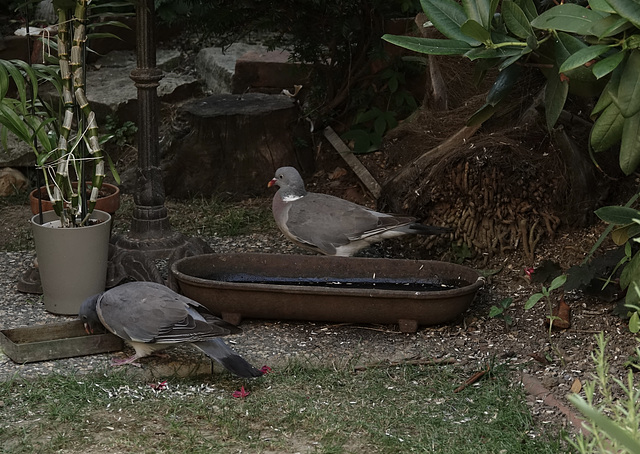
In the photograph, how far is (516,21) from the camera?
9.39ft

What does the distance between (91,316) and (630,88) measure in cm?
248

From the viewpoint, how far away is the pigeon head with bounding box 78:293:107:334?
3906mm

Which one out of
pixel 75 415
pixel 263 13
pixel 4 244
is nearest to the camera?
pixel 75 415

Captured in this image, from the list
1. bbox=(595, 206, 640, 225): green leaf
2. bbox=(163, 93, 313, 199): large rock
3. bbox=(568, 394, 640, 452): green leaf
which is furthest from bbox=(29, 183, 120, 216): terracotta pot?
bbox=(568, 394, 640, 452): green leaf

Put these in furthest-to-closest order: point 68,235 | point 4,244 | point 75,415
→ point 4,244 → point 68,235 → point 75,415

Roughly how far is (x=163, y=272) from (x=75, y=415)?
1608 millimetres

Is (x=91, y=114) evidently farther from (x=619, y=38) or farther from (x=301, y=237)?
(x=619, y=38)

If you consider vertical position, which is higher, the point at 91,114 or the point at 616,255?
the point at 91,114

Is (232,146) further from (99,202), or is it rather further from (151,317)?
(151,317)

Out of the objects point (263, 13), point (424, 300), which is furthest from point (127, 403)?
point (263, 13)

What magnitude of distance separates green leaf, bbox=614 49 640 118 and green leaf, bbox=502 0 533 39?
1.09 ft

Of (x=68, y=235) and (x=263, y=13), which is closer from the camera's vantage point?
(x=68, y=235)

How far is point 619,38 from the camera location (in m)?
2.78

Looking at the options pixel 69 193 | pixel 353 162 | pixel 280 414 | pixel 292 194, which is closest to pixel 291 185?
pixel 292 194
